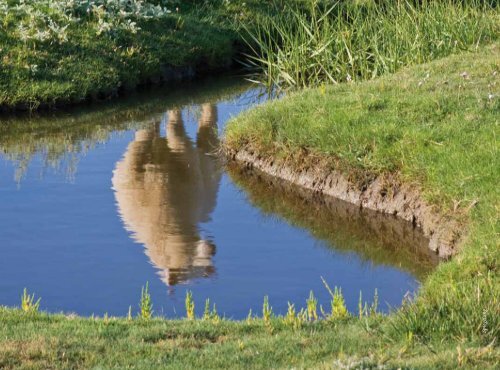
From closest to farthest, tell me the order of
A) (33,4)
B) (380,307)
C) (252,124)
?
(380,307), (252,124), (33,4)

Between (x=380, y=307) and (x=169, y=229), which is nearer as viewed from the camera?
(x=380, y=307)

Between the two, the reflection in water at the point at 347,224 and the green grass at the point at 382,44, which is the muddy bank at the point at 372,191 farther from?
the green grass at the point at 382,44

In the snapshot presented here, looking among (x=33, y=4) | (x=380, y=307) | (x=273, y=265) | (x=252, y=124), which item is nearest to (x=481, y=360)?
(x=380, y=307)

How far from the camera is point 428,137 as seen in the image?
11.5 meters

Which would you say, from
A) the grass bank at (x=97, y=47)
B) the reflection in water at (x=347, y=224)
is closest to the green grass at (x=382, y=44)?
the grass bank at (x=97, y=47)

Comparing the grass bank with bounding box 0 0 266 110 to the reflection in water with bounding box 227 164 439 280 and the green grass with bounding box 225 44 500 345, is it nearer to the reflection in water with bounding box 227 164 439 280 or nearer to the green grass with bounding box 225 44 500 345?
the green grass with bounding box 225 44 500 345

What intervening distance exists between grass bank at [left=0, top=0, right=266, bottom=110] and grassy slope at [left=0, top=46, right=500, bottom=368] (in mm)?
3689

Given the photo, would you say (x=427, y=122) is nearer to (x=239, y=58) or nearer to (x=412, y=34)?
(x=412, y=34)

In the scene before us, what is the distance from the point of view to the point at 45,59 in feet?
55.0

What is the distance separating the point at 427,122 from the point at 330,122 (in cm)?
108

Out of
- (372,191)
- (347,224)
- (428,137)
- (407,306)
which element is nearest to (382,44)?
(428,137)

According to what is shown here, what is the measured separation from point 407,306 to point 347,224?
4118 millimetres

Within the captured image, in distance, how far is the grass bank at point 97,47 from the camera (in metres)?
16.3

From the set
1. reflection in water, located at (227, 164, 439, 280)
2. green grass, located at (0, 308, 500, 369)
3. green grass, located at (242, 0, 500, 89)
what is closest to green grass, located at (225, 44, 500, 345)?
reflection in water, located at (227, 164, 439, 280)
